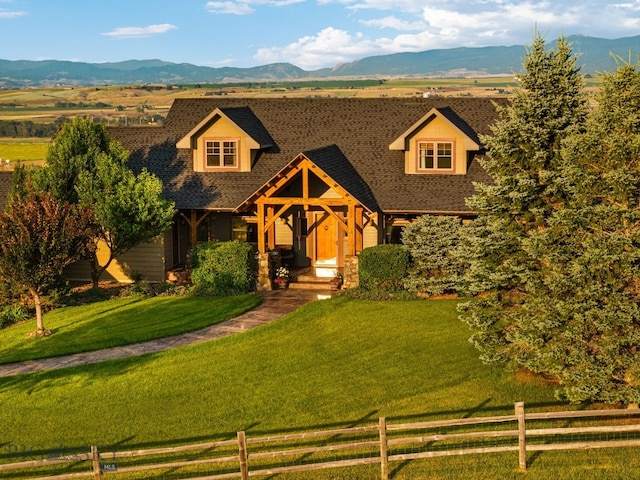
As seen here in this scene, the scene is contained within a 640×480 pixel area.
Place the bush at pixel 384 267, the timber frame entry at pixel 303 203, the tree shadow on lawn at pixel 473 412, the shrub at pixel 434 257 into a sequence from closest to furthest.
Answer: the tree shadow on lawn at pixel 473 412
the shrub at pixel 434 257
the bush at pixel 384 267
the timber frame entry at pixel 303 203

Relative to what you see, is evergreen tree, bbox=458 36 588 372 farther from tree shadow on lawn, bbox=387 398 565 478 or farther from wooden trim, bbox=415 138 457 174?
wooden trim, bbox=415 138 457 174

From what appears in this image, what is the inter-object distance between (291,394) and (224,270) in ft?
38.0

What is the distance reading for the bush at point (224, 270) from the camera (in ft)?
99.3

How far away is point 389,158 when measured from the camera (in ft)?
113

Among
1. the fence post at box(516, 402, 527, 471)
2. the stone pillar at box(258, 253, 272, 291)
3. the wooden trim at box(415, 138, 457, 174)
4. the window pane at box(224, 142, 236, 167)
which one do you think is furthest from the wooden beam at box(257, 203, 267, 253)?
the fence post at box(516, 402, 527, 471)

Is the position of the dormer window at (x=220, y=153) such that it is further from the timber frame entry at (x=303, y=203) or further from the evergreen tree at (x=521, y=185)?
the evergreen tree at (x=521, y=185)

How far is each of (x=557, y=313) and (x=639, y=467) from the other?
400cm

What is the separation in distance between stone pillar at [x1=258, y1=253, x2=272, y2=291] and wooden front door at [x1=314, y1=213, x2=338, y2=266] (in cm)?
380

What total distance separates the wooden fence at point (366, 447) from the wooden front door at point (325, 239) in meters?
17.7

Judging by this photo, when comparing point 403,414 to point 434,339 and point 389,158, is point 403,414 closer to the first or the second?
point 434,339

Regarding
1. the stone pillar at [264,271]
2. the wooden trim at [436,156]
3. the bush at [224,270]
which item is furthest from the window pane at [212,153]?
the wooden trim at [436,156]

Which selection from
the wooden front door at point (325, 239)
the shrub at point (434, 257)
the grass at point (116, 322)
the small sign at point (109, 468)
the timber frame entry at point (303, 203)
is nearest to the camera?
the small sign at point (109, 468)

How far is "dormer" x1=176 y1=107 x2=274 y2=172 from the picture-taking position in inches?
1357

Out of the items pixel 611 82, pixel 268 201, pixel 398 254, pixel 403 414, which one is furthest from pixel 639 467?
pixel 268 201
